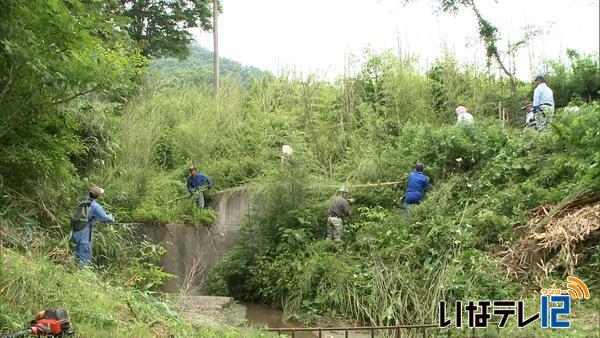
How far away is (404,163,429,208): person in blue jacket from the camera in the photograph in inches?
421

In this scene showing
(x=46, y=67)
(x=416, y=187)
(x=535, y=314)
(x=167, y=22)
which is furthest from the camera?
(x=167, y=22)

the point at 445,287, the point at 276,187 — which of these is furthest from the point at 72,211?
the point at 445,287

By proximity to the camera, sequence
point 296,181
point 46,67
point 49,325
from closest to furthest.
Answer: point 49,325, point 46,67, point 296,181

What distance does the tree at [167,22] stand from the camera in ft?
61.3

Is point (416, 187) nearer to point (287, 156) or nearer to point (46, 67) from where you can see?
point (287, 156)

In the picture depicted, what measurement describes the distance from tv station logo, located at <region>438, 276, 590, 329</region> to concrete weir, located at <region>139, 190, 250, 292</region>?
6.06m

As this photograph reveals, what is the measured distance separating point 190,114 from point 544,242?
454 inches

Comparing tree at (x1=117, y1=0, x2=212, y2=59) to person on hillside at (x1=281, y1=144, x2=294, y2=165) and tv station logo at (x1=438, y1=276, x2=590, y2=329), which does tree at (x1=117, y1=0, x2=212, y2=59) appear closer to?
person on hillside at (x1=281, y1=144, x2=294, y2=165)

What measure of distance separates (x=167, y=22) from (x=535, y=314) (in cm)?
1600

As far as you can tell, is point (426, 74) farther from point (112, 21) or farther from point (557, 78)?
point (112, 21)

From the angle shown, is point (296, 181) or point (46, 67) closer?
point (46, 67)

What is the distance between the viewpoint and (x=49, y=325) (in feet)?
13.8

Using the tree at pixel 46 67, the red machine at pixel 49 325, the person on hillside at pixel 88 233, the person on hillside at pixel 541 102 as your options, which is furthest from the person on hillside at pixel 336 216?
the red machine at pixel 49 325

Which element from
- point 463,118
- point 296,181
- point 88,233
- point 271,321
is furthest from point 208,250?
point 463,118
